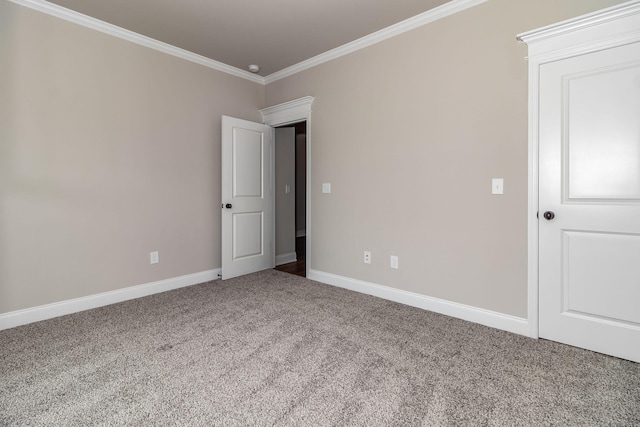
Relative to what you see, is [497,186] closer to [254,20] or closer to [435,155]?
[435,155]

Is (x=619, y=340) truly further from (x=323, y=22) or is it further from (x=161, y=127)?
(x=161, y=127)

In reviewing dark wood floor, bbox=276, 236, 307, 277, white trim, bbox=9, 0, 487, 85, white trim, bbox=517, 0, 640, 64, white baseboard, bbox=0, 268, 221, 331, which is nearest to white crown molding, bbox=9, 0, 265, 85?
white trim, bbox=9, 0, 487, 85

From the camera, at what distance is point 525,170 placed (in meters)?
2.40

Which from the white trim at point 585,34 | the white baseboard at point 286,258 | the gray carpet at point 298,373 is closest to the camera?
the gray carpet at point 298,373

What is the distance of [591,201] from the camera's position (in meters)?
2.16

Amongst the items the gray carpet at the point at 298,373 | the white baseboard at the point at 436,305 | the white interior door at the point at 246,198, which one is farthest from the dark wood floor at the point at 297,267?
→ the gray carpet at the point at 298,373

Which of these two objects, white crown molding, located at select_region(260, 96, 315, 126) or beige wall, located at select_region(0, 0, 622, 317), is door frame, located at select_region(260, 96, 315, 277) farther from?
beige wall, located at select_region(0, 0, 622, 317)

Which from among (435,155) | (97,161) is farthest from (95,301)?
(435,155)

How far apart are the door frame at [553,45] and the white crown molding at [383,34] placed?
66 cm

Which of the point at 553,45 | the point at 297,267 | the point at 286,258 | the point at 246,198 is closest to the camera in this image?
the point at 553,45

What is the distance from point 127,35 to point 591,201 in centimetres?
427

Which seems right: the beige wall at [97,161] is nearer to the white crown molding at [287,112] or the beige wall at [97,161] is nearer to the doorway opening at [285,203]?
the white crown molding at [287,112]

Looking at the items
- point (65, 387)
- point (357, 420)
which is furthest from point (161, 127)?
point (357, 420)

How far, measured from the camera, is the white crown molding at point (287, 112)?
13.0ft
